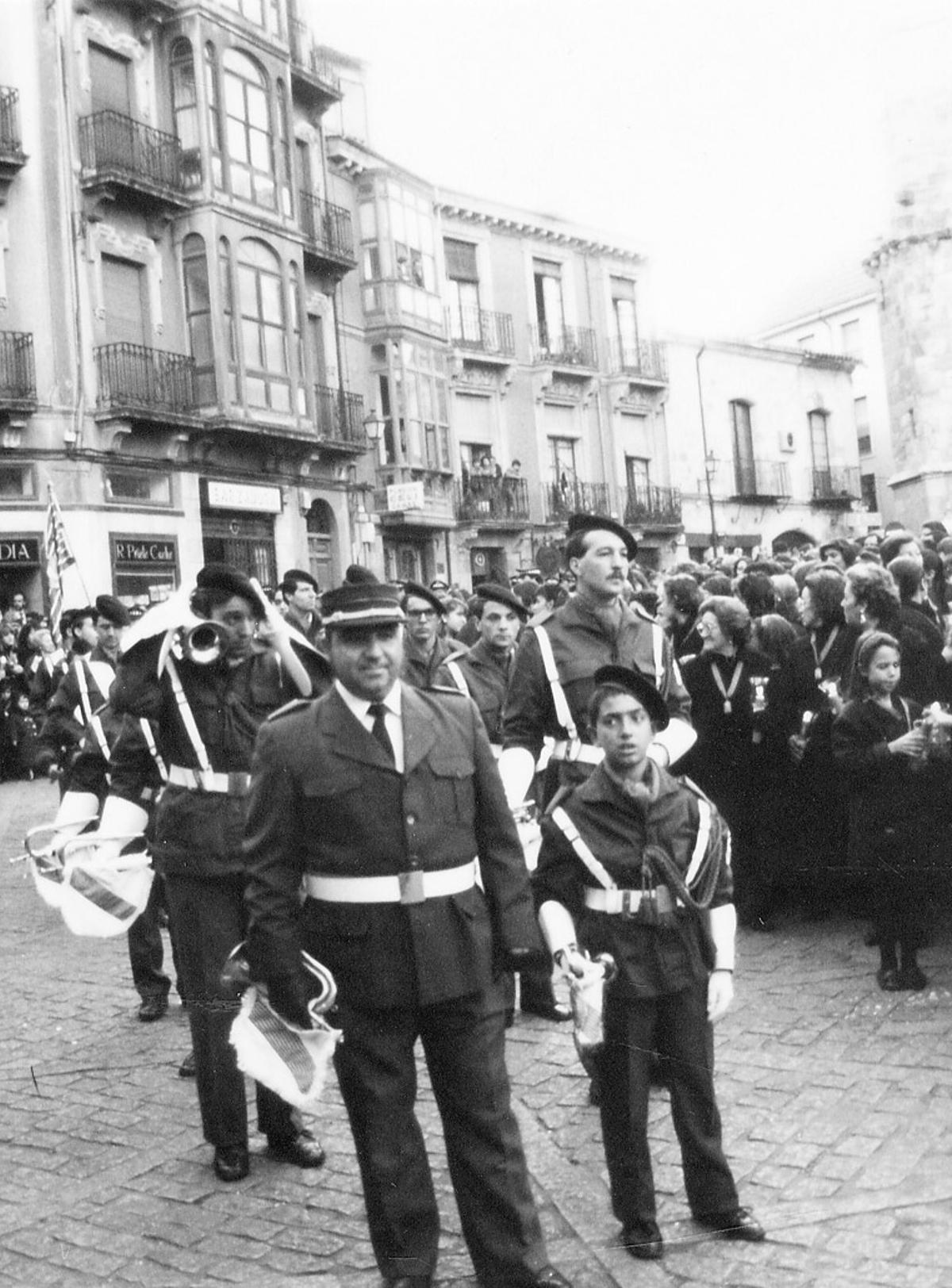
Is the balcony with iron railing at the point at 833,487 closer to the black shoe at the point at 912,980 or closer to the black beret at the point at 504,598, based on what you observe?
the black beret at the point at 504,598

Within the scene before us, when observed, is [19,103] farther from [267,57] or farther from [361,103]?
[361,103]

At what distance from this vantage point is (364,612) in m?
3.77

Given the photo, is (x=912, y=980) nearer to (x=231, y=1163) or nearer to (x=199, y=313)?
(x=231, y=1163)

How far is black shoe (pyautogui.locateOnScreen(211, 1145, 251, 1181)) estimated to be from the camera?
16.2 feet

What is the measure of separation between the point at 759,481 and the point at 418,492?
17.0 metres

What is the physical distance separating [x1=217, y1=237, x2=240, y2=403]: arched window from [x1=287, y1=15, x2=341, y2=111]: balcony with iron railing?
5199 millimetres

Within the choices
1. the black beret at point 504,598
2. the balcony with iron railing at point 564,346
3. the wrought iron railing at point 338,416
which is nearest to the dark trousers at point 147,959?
the black beret at point 504,598

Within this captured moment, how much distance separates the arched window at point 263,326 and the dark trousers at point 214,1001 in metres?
20.9

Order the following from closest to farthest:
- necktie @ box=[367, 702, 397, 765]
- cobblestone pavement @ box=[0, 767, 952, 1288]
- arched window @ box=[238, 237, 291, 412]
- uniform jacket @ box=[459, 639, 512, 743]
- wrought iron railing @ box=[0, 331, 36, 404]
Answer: necktie @ box=[367, 702, 397, 765] < cobblestone pavement @ box=[0, 767, 952, 1288] < uniform jacket @ box=[459, 639, 512, 743] < wrought iron railing @ box=[0, 331, 36, 404] < arched window @ box=[238, 237, 291, 412]

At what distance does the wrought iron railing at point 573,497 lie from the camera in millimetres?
36500

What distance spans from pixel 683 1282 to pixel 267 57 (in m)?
26.2

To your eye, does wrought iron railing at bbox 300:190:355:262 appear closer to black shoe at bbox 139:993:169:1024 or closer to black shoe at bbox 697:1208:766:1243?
black shoe at bbox 139:993:169:1024

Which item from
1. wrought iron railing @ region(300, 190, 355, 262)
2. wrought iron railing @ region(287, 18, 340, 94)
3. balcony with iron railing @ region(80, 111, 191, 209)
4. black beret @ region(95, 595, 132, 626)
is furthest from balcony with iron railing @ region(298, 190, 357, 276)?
black beret @ region(95, 595, 132, 626)

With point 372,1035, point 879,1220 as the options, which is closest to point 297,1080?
point 372,1035
